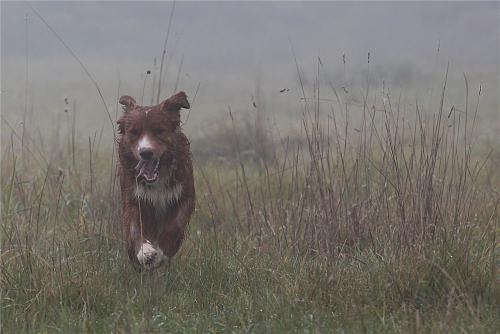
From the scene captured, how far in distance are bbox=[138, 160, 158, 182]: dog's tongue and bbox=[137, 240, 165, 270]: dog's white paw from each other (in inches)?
18.8

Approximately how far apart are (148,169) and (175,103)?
537mm

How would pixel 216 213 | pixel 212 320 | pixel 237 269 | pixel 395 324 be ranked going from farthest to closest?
pixel 216 213
pixel 237 269
pixel 212 320
pixel 395 324

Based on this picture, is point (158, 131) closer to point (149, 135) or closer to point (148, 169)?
point (149, 135)

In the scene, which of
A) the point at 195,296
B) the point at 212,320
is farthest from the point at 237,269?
the point at 212,320

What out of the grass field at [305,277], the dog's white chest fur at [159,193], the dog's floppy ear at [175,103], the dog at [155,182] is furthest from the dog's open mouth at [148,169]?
the grass field at [305,277]

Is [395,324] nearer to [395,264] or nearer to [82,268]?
[395,264]

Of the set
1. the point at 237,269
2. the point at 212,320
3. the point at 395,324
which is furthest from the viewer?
the point at 237,269

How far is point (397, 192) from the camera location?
16.0 feet

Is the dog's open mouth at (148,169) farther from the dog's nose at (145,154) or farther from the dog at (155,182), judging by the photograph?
the dog's nose at (145,154)

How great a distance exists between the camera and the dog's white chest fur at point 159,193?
16.7 ft

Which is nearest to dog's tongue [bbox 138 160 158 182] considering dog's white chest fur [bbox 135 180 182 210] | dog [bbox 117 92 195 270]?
dog [bbox 117 92 195 270]

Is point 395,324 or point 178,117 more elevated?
point 178,117

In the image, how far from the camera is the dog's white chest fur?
5.08m

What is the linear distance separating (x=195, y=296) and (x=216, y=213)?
79.1 inches
